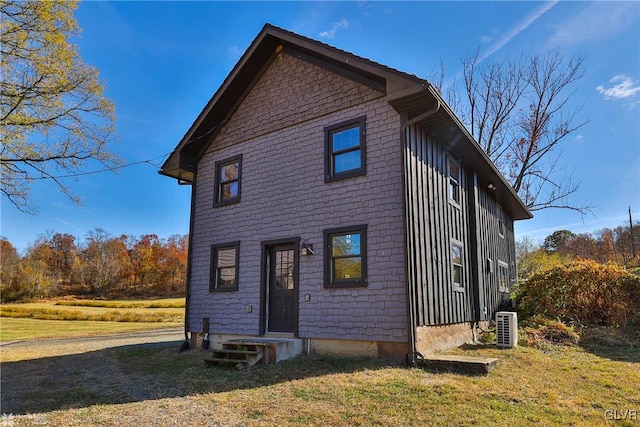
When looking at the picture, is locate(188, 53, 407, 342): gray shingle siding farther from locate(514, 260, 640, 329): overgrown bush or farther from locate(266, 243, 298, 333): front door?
locate(514, 260, 640, 329): overgrown bush

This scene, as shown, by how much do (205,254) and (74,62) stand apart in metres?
6.97

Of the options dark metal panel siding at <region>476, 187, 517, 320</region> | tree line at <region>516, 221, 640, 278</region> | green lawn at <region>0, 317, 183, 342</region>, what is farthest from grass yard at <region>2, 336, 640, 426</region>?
tree line at <region>516, 221, 640, 278</region>

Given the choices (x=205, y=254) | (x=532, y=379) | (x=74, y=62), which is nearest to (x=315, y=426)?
(x=532, y=379)

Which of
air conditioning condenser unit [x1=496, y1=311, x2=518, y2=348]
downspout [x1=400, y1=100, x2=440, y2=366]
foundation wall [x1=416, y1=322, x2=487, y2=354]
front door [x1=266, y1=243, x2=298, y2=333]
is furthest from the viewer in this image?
front door [x1=266, y1=243, x2=298, y2=333]

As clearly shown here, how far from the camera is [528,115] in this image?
74.1 ft

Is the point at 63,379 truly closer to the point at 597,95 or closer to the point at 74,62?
the point at 74,62

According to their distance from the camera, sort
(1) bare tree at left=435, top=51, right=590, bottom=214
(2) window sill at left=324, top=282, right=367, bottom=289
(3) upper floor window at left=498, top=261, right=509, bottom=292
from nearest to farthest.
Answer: (2) window sill at left=324, top=282, right=367, bottom=289
(3) upper floor window at left=498, top=261, right=509, bottom=292
(1) bare tree at left=435, top=51, right=590, bottom=214

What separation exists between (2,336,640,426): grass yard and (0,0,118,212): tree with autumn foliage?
257 inches

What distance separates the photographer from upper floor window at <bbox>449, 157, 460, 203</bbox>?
1014cm

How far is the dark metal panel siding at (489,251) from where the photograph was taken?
11.5 metres

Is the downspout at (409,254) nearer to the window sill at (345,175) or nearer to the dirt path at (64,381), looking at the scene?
the window sill at (345,175)

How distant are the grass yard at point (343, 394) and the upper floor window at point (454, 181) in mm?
3737

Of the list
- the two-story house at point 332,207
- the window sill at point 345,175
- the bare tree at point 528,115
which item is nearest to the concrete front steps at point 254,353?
the two-story house at point 332,207

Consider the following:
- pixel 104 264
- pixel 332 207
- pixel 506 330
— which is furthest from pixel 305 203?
pixel 104 264
